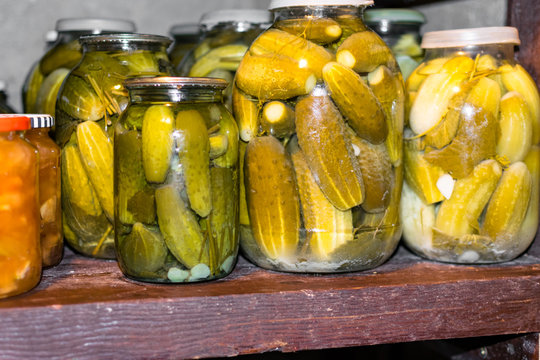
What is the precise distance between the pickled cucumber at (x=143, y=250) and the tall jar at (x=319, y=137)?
0.12 metres

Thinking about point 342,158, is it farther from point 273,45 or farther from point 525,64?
point 525,64

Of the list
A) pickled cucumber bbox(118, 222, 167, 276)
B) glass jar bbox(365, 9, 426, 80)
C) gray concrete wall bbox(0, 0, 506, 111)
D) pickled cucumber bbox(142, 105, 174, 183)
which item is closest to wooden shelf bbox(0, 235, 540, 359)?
pickled cucumber bbox(118, 222, 167, 276)

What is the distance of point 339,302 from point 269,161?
0.57ft

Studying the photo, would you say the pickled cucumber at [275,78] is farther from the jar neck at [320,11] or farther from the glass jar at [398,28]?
the glass jar at [398,28]

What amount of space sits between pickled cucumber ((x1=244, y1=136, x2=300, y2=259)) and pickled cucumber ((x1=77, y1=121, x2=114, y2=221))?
0.56ft

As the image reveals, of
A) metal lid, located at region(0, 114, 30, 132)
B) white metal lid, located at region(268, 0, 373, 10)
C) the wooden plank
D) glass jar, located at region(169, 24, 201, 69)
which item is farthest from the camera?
glass jar, located at region(169, 24, 201, 69)

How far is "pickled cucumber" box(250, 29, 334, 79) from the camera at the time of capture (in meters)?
0.74

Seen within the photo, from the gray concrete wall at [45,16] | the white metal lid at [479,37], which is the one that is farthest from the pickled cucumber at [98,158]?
the gray concrete wall at [45,16]

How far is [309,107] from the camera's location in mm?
741

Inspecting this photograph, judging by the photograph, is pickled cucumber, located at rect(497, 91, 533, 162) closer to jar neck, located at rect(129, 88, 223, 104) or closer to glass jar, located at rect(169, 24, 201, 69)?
jar neck, located at rect(129, 88, 223, 104)

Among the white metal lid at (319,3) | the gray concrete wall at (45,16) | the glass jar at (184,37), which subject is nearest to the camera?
the white metal lid at (319,3)

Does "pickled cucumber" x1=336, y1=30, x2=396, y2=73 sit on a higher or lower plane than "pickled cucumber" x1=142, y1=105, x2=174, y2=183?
higher

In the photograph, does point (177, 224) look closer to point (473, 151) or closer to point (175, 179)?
point (175, 179)

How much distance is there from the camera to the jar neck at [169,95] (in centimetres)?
72
